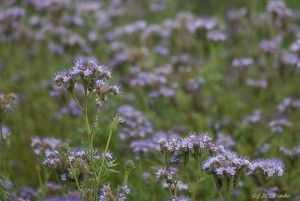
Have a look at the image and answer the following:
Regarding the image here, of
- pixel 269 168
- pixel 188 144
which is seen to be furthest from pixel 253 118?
pixel 188 144

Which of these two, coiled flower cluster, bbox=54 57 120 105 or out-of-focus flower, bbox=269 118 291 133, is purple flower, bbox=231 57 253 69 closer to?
out-of-focus flower, bbox=269 118 291 133

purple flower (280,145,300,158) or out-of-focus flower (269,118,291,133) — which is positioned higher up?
out-of-focus flower (269,118,291,133)

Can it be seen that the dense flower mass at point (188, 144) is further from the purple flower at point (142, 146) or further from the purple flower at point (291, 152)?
the purple flower at point (291, 152)

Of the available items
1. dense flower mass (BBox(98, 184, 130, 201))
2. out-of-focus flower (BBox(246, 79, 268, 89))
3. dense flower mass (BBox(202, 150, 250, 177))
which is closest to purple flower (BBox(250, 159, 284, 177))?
dense flower mass (BBox(202, 150, 250, 177))

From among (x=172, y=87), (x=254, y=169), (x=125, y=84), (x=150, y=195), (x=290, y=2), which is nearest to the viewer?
(x=254, y=169)

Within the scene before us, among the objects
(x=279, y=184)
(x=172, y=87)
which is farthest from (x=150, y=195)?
(x=172, y=87)

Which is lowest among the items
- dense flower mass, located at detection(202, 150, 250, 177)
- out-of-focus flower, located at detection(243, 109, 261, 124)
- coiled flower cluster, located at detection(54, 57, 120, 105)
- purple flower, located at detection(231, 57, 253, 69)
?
dense flower mass, located at detection(202, 150, 250, 177)

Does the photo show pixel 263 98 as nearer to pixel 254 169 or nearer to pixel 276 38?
pixel 276 38

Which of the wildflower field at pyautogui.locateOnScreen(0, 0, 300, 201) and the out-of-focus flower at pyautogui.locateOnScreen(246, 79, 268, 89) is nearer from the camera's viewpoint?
the wildflower field at pyautogui.locateOnScreen(0, 0, 300, 201)

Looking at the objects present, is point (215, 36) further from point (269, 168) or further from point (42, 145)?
point (269, 168)
